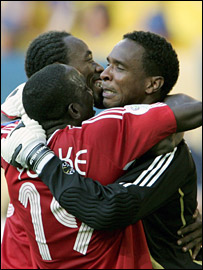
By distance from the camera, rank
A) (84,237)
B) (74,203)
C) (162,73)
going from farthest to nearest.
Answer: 1. (162,73)
2. (84,237)
3. (74,203)

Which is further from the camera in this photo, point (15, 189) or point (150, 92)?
point (150, 92)

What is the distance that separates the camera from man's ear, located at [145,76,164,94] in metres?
1.82

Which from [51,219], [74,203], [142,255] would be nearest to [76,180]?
[74,203]

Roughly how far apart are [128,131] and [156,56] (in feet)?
1.26

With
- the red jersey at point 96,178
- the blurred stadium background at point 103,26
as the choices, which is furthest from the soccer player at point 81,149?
the blurred stadium background at point 103,26

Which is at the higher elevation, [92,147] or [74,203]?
[92,147]

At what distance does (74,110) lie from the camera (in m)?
1.66

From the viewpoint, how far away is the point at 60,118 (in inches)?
65.2

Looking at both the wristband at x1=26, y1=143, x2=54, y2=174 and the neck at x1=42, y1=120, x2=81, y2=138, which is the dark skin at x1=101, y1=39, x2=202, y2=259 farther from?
the wristband at x1=26, y1=143, x2=54, y2=174

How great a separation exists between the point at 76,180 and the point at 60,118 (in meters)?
0.25

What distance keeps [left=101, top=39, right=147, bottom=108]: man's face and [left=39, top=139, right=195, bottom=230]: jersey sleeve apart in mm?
330

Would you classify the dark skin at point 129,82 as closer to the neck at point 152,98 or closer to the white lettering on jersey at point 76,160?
the neck at point 152,98

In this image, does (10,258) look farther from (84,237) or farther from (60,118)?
(60,118)

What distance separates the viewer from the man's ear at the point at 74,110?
1.64m
